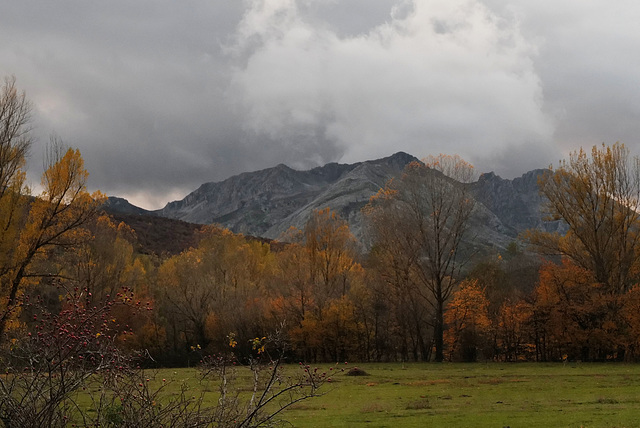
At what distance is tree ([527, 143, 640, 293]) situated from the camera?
42156mm

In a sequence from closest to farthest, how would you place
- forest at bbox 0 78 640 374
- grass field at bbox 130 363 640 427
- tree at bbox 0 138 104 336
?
grass field at bbox 130 363 640 427 → tree at bbox 0 138 104 336 → forest at bbox 0 78 640 374

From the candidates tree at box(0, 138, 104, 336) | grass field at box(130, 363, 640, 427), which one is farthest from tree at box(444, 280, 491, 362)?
tree at box(0, 138, 104, 336)

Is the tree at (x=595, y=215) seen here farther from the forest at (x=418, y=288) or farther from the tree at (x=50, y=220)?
the tree at (x=50, y=220)

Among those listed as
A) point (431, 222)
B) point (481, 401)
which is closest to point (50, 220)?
point (481, 401)

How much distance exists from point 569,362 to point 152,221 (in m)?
132

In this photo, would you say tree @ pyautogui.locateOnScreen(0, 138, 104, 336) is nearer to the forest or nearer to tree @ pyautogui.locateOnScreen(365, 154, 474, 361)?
the forest

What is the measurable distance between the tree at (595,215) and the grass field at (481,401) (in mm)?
12288

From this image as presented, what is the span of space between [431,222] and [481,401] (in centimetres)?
2671

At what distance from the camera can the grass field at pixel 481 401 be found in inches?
611

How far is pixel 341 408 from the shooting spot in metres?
19.6

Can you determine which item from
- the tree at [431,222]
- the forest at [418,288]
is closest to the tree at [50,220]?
the forest at [418,288]

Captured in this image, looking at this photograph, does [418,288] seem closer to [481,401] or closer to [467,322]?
[467,322]

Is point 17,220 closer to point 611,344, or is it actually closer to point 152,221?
point 611,344

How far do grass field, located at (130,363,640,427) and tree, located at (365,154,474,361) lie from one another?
41.8 ft
